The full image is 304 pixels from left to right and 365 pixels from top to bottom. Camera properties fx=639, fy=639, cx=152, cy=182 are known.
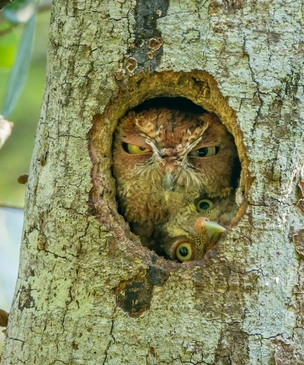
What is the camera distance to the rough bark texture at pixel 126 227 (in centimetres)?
272

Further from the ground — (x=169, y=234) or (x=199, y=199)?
(x=199, y=199)

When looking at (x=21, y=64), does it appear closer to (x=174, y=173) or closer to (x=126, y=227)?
(x=174, y=173)

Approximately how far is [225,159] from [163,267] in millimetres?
1194

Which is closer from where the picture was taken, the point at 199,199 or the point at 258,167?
the point at 258,167

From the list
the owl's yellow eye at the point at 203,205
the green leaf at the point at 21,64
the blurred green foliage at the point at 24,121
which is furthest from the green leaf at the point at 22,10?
the owl's yellow eye at the point at 203,205

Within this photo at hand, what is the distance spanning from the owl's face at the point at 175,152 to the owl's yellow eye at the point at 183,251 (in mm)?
321

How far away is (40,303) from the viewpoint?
292 centimetres

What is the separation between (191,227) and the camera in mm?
3693

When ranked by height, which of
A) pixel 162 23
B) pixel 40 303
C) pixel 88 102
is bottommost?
pixel 40 303

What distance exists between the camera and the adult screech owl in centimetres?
360

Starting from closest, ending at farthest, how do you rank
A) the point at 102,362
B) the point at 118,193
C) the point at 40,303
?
the point at 102,362
the point at 40,303
the point at 118,193

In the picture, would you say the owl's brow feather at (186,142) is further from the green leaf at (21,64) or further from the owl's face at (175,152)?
the green leaf at (21,64)

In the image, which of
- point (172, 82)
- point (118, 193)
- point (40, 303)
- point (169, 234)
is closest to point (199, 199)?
point (169, 234)

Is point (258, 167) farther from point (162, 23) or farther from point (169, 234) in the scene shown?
point (169, 234)
